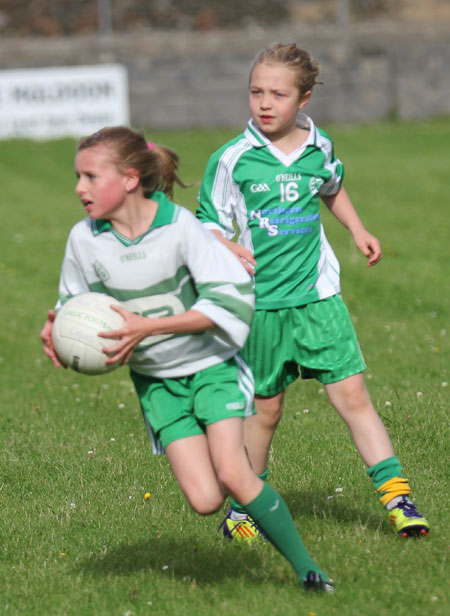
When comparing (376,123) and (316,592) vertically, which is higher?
(316,592)

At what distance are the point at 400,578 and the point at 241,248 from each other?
1.76 metres

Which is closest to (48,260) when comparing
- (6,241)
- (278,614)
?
(6,241)

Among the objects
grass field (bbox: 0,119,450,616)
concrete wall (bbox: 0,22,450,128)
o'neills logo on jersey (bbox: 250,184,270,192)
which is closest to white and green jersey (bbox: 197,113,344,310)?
o'neills logo on jersey (bbox: 250,184,270,192)

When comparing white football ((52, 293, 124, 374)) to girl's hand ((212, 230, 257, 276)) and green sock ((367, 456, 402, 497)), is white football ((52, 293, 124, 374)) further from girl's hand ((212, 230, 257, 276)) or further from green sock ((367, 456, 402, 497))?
green sock ((367, 456, 402, 497))

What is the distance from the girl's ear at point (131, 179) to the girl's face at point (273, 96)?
0.93 metres

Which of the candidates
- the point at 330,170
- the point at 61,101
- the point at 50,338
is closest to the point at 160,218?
the point at 50,338

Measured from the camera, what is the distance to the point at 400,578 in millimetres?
4805

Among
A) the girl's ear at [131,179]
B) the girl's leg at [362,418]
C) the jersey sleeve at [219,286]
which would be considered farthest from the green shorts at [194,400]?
the girl's ear at [131,179]

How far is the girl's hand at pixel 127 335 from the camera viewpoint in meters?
4.36

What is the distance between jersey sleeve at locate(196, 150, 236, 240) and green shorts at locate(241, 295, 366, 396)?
52cm

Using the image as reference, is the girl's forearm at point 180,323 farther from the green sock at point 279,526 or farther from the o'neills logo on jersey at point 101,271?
the green sock at point 279,526

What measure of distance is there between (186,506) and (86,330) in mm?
1985

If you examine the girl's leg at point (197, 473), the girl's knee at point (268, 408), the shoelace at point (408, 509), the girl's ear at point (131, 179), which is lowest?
the shoelace at point (408, 509)

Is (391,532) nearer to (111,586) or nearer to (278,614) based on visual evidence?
(278,614)
